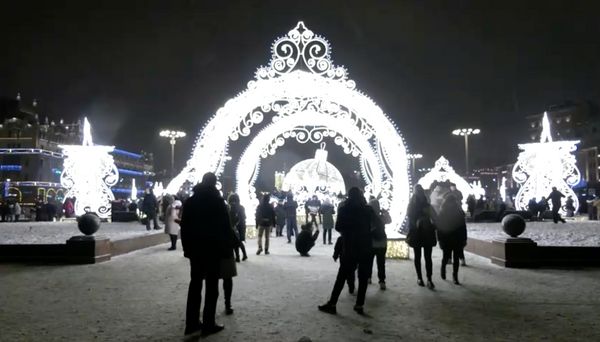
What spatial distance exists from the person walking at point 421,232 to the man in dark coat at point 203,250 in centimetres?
427

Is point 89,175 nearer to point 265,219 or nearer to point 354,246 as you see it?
point 265,219

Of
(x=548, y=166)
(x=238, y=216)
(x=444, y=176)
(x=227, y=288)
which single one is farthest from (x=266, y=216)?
(x=548, y=166)

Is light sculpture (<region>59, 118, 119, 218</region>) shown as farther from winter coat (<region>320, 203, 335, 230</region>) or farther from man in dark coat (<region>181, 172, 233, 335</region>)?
man in dark coat (<region>181, 172, 233, 335</region>)

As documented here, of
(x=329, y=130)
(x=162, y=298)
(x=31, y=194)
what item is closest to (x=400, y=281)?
(x=162, y=298)

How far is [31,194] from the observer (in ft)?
231

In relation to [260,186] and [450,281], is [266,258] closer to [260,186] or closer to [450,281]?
[450,281]

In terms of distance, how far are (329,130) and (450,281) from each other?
410 inches

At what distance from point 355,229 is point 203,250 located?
88.6 inches

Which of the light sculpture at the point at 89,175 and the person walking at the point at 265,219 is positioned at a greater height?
the light sculpture at the point at 89,175

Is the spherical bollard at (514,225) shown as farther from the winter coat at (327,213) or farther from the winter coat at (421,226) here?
the winter coat at (327,213)

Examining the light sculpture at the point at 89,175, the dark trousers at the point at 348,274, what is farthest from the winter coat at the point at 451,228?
the light sculpture at the point at 89,175

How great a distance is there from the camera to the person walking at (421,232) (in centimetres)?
936

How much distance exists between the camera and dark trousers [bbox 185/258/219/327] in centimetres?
619

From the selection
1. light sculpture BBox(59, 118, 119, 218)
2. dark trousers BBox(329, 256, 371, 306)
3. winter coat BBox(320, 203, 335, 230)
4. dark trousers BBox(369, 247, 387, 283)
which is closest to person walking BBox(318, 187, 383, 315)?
dark trousers BBox(329, 256, 371, 306)
